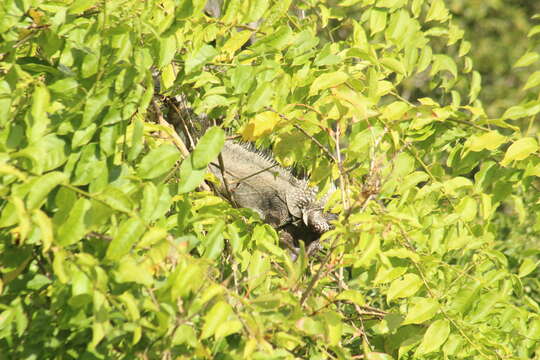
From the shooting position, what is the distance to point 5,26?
1410mm

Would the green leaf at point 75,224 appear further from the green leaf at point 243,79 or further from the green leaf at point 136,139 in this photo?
the green leaf at point 243,79

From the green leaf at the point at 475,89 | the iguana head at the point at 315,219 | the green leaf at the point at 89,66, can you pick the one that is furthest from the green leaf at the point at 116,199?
the iguana head at the point at 315,219

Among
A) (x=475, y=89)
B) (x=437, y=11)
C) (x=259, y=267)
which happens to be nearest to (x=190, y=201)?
(x=259, y=267)

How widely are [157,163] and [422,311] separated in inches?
27.8

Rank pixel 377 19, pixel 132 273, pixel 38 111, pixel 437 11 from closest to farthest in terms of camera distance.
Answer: pixel 132 273, pixel 38 111, pixel 377 19, pixel 437 11

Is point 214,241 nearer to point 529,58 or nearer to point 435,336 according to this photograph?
point 435,336

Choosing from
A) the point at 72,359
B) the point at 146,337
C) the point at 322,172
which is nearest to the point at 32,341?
the point at 72,359

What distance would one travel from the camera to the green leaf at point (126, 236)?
1.23 metres

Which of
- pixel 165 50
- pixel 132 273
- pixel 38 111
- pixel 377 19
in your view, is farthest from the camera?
pixel 377 19

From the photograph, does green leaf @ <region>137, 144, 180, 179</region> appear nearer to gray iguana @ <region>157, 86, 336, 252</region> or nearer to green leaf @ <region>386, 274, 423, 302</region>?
green leaf @ <region>386, 274, 423, 302</region>

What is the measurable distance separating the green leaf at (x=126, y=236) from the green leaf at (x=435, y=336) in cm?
79

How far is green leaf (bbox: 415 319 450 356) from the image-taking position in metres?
1.70

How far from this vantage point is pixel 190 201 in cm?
169

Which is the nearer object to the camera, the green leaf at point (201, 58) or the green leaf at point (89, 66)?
the green leaf at point (89, 66)
